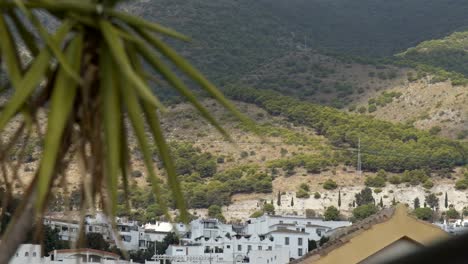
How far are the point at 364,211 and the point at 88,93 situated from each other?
101 metres

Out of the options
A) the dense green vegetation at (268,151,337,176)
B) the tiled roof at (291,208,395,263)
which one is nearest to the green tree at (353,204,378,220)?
the dense green vegetation at (268,151,337,176)

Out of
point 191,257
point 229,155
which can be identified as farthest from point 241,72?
point 191,257

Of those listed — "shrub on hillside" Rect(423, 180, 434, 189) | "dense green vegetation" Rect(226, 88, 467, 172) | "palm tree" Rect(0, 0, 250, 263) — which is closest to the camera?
"palm tree" Rect(0, 0, 250, 263)

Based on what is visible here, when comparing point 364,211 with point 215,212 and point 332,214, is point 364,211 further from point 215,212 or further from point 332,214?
point 215,212

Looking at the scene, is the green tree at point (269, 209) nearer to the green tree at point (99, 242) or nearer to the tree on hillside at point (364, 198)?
the tree on hillside at point (364, 198)

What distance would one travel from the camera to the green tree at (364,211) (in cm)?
10214

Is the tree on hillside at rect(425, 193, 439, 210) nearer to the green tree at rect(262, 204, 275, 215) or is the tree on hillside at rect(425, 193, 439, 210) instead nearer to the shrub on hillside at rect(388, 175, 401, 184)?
the shrub on hillside at rect(388, 175, 401, 184)

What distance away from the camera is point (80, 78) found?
410cm

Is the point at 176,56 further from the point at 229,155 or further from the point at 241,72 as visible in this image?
the point at 241,72

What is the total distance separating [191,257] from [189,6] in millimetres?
95574

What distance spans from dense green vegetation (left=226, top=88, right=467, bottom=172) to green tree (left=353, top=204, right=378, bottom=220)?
639 inches

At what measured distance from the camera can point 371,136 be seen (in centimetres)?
13388

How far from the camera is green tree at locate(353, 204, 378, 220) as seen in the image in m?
102

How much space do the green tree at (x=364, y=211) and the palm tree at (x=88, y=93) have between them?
98.1 metres
